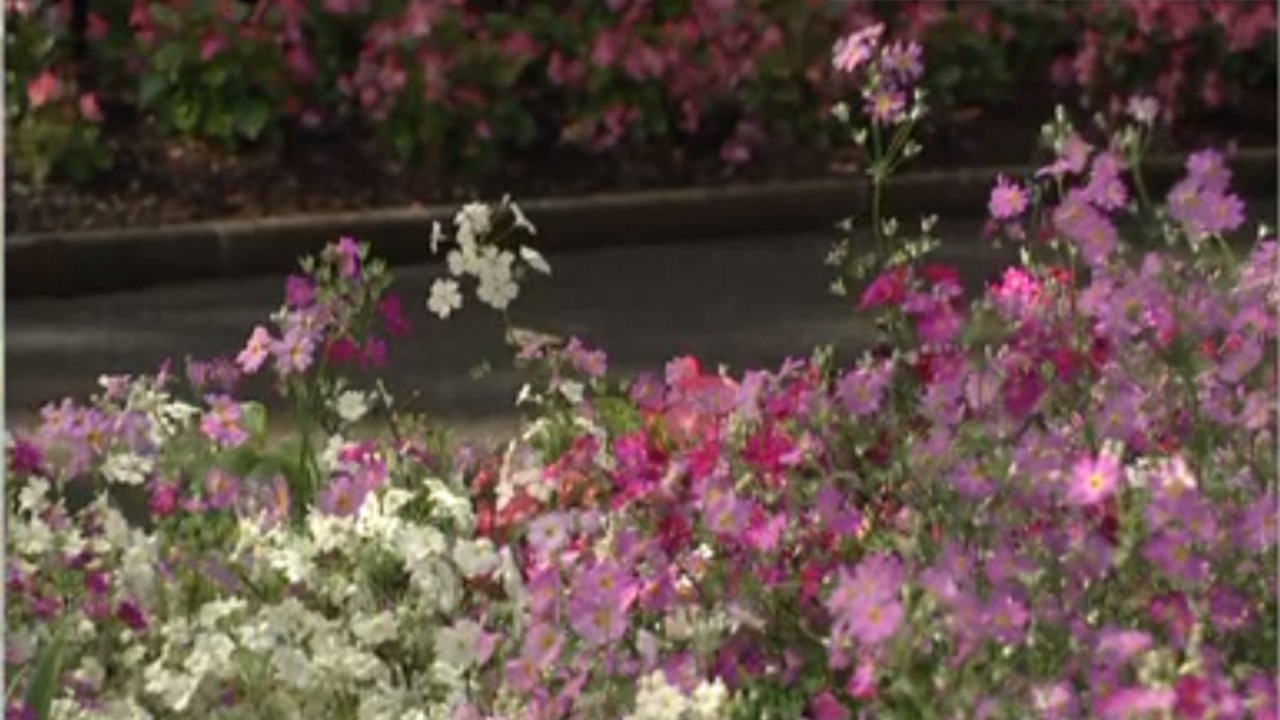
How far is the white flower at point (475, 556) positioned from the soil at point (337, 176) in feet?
24.1

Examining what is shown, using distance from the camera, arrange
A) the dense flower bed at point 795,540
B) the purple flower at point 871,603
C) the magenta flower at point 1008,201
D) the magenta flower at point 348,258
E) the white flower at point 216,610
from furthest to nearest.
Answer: the magenta flower at point 348,258
the magenta flower at point 1008,201
the white flower at point 216,610
the dense flower bed at point 795,540
the purple flower at point 871,603

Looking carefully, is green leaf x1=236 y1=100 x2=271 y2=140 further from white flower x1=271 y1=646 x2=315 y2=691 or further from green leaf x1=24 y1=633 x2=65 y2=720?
green leaf x1=24 y1=633 x2=65 y2=720

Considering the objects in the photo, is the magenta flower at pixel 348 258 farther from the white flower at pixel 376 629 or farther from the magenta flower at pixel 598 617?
the magenta flower at pixel 598 617

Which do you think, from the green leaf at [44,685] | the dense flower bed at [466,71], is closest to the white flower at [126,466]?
the green leaf at [44,685]

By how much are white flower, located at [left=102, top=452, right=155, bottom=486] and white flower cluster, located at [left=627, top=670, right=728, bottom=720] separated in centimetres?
104

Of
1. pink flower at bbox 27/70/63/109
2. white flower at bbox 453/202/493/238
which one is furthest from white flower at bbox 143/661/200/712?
pink flower at bbox 27/70/63/109

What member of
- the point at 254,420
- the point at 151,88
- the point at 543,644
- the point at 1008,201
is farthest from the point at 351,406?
the point at 151,88

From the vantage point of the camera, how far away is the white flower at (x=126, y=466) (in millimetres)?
4840

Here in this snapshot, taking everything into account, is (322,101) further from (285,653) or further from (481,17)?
(285,653)

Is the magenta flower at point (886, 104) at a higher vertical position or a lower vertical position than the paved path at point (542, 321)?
lower

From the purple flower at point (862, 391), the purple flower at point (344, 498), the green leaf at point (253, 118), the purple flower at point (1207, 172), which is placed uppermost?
the green leaf at point (253, 118)

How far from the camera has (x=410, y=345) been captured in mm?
9617

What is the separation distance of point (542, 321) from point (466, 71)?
2.24 metres

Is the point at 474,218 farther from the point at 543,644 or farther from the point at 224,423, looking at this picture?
the point at 543,644
